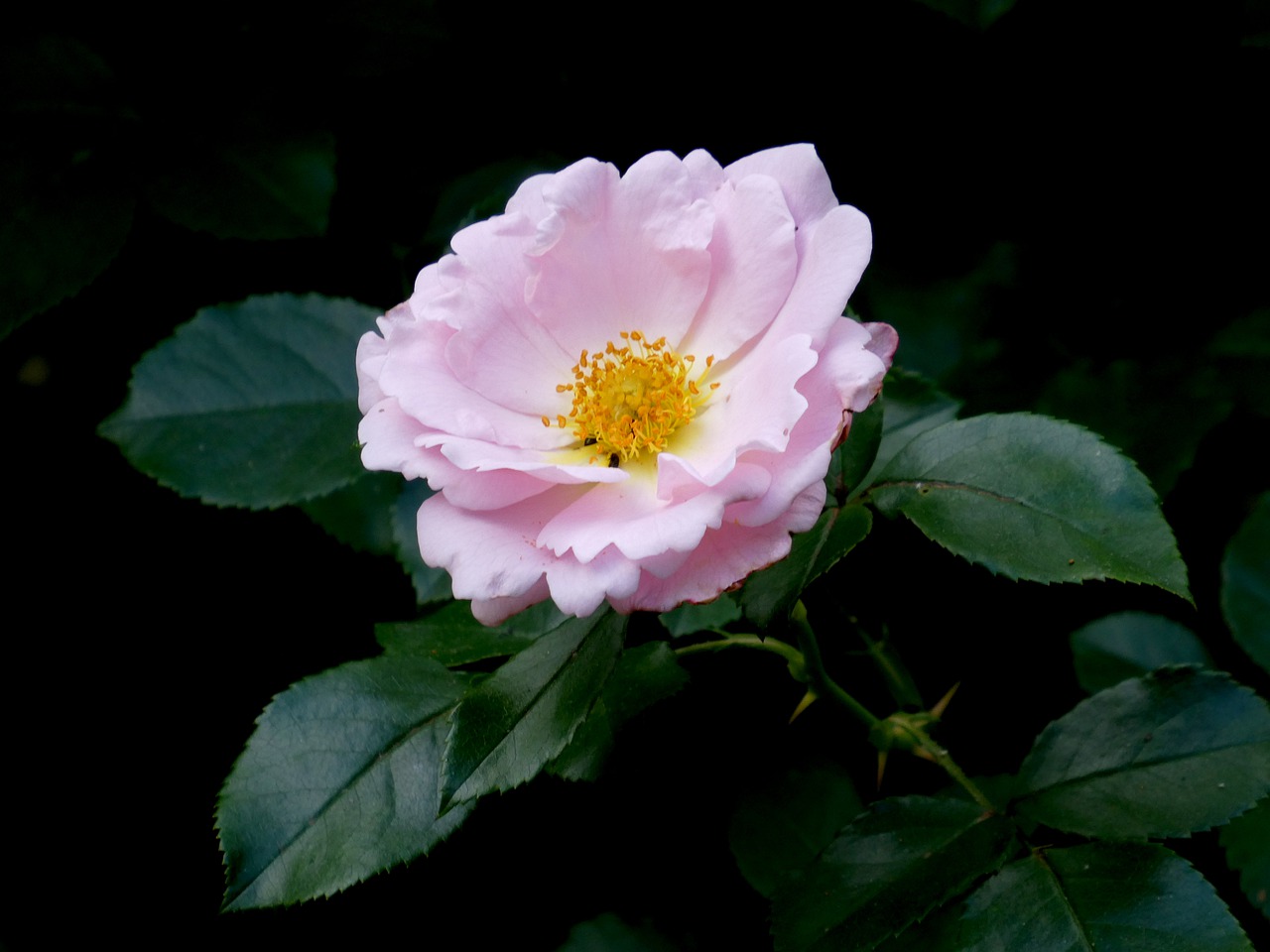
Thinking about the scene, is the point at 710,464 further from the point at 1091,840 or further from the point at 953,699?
the point at 953,699

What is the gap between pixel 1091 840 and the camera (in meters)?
0.79

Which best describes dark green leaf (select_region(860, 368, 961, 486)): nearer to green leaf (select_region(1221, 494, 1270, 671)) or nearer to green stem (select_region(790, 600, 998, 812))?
green stem (select_region(790, 600, 998, 812))

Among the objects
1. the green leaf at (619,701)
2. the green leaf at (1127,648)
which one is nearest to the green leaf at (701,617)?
the green leaf at (619,701)

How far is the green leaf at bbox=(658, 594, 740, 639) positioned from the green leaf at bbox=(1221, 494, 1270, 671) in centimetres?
59

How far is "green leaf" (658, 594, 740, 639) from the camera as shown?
2.79 ft

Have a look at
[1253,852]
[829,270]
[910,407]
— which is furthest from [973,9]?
[1253,852]

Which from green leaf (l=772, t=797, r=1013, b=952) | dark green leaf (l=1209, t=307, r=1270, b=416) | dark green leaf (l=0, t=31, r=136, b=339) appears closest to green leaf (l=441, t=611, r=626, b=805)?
green leaf (l=772, t=797, r=1013, b=952)

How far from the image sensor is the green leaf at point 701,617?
85cm

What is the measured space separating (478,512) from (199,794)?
3.11 ft

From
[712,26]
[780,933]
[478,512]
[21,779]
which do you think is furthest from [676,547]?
[21,779]

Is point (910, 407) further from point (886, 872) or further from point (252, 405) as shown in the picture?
point (252, 405)

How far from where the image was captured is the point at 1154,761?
804mm

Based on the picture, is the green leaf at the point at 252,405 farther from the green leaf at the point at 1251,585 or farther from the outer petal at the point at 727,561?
the green leaf at the point at 1251,585

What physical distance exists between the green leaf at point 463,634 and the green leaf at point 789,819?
0.36 meters
